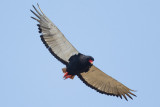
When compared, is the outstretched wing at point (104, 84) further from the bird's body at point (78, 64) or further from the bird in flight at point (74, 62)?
the bird's body at point (78, 64)

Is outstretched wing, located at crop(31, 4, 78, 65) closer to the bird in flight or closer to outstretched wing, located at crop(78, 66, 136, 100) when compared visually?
the bird in flight

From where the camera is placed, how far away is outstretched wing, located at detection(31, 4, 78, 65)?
26.6 m

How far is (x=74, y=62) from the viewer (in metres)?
26.1

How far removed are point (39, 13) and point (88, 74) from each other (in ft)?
13.6

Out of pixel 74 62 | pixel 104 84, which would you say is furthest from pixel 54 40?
pixel 104 84

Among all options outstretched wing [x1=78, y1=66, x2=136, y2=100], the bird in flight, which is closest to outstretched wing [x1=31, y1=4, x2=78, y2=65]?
the bird in flight

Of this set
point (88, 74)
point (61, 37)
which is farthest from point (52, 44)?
point (88, 74)

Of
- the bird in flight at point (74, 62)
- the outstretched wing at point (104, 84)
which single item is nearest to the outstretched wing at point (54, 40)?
the bird in flight at point (74, 62)

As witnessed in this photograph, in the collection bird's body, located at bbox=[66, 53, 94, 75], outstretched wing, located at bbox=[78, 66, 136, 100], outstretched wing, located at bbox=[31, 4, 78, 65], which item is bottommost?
outstretched wing, located at bbox=[78, 66, 136, 100]

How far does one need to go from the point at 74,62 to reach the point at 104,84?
2.83 m

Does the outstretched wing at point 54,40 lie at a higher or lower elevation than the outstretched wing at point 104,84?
higher

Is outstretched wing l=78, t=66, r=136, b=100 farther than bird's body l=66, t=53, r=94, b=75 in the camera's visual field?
Yes

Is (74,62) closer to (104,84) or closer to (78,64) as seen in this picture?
(78,64)

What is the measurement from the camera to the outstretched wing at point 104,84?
90.9 ft
